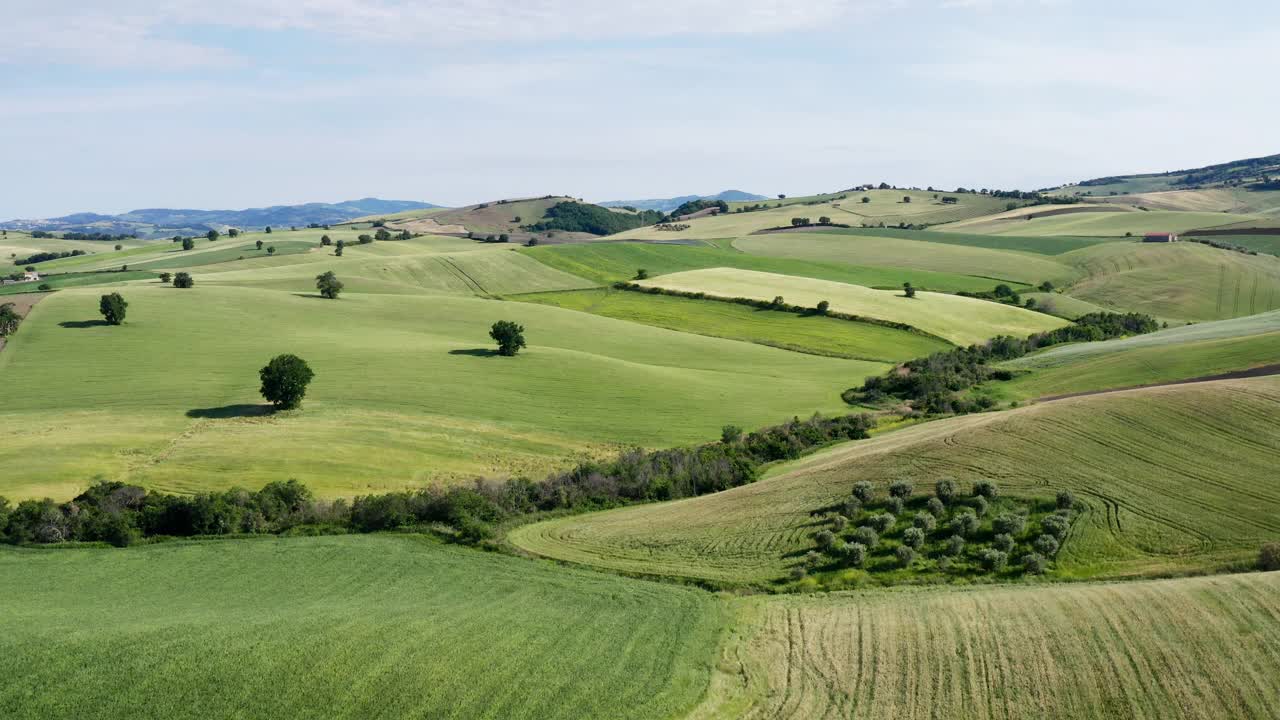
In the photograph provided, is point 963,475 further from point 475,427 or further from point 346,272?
point 346,272

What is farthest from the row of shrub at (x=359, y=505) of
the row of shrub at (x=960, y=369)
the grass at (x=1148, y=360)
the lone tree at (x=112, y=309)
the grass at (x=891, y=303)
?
the grass at (x=891, y=303)

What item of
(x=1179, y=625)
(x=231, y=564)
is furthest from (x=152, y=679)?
(x=1179, y=625)

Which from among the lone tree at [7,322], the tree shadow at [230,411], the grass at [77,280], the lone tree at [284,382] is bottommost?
the tree shadow at [230,411]

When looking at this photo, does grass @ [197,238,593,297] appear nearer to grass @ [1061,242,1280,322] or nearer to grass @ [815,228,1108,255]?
grass @ [1061,242,1280,322]

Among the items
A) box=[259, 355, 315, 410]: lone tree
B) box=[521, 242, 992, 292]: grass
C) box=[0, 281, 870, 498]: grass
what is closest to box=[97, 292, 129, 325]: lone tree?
box=[0, 281, 870, 498]: grass

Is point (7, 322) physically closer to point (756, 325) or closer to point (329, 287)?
point (329, 287)

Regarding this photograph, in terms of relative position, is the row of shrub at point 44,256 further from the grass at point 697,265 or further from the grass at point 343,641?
the grass at point 343,641
